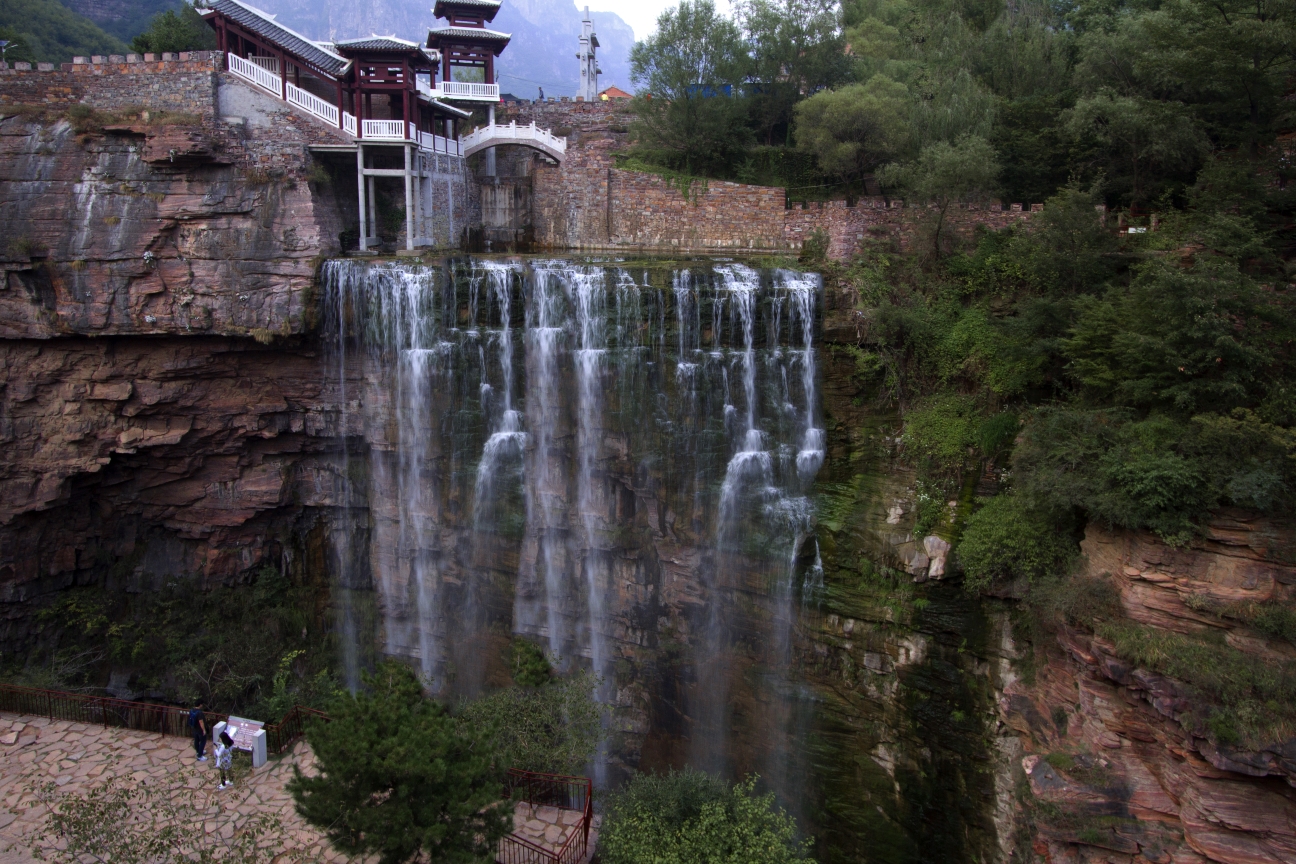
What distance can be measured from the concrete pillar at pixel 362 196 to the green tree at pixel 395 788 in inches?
626

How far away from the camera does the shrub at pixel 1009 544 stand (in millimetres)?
14469

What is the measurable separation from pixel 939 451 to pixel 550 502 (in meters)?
9.32

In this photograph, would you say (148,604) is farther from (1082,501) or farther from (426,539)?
(1082,501)

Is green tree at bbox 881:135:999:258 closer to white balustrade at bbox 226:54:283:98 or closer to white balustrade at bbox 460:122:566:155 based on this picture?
white balustrade at bbox 460:122:566:155

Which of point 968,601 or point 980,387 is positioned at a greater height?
point 980,387

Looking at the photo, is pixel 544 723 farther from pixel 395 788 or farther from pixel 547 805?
pixel 395 788

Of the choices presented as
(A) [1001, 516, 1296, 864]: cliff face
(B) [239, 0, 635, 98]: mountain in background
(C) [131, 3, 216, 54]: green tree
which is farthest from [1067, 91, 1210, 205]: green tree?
(B) [239, 0, 635, 98]: mountain in background

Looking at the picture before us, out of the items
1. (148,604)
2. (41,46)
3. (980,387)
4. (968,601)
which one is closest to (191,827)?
(148,604)

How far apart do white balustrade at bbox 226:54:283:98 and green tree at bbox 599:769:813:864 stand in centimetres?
2020

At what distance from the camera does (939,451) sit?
1711 cm

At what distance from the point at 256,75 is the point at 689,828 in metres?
21.8

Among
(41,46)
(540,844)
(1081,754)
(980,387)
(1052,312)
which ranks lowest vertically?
(540,844)

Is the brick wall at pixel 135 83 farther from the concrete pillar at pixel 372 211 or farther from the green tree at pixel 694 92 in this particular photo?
the green tree at pixel 694 92

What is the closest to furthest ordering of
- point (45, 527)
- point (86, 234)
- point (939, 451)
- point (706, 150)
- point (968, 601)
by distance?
1. point (968, 601)
2. point (939, 451)
3. point (86, 234)
4. point (45, 527)
5. point (706, 150)
